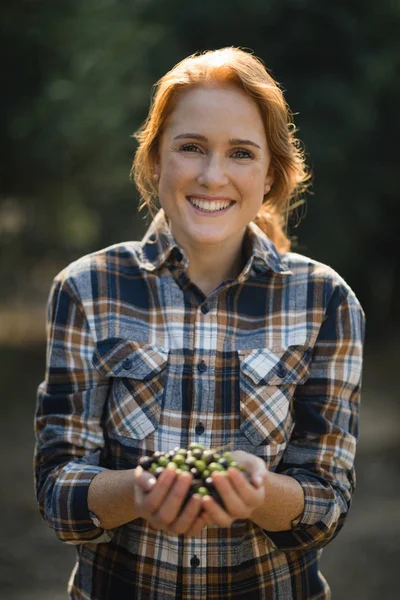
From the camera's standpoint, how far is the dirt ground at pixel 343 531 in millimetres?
4523

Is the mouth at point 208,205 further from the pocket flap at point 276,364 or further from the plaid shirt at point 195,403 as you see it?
the pocket flap at point 276,364

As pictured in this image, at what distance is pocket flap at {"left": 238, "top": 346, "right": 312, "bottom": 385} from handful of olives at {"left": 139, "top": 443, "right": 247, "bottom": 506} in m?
0.31

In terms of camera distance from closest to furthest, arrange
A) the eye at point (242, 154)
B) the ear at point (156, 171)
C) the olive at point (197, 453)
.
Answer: the olive at point (197, 453)
the eye at point (242, 154)
the ear at point (156, 171)

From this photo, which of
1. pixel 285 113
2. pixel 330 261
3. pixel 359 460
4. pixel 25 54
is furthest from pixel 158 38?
pixel 285 113

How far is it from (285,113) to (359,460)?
4621 millimetres

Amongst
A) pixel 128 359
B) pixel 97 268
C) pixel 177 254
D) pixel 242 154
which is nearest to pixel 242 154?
pixel 242 154

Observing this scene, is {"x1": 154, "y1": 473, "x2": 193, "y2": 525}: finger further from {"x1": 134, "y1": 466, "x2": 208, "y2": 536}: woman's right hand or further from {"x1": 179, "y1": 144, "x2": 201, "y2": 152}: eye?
{"x1": 179, "y1": 144, "x2": 201, "y2": 152}: eye

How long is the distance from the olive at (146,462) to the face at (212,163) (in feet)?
1.90

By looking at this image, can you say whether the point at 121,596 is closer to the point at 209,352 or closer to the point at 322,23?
the point at 209,352

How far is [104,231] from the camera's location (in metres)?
12.0

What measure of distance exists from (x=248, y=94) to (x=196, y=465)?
92 cm

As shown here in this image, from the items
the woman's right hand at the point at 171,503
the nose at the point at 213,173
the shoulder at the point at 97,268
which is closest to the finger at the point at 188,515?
the woman's right hand at the point at 171,503

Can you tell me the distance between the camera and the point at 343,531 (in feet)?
17.0

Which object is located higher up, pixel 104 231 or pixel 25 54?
pixel 25 54
